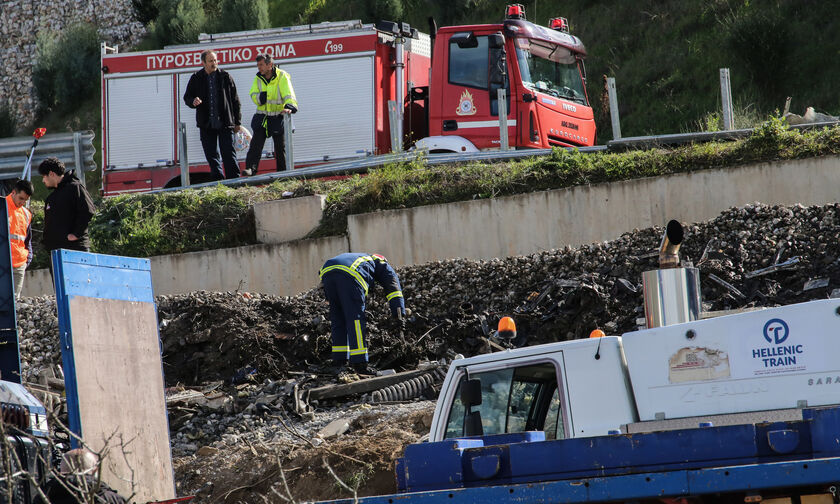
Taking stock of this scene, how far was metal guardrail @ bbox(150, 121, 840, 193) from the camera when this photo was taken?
14602 mm

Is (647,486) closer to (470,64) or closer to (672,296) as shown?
(672,296)

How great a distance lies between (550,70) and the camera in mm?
17391

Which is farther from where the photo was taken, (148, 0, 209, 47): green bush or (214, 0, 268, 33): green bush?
(148, 0, 209, 47): green bush

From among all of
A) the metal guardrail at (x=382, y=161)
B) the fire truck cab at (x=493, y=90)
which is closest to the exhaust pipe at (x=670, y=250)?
the metal guardrail at (x=382, y=161)

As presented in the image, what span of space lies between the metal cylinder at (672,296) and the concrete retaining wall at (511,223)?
7118 mm

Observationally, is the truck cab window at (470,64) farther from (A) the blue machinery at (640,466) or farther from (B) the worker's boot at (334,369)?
(A) the blue machinery at (640,466)

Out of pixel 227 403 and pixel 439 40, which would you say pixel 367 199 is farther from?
pixel 227 403

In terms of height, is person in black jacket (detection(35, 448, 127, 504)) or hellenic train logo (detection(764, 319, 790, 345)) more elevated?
hellenic train logo (detection(764, 319, 790, 345))

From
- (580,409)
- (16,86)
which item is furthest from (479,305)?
(16,86)

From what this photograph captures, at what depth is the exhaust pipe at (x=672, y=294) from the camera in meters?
6.38

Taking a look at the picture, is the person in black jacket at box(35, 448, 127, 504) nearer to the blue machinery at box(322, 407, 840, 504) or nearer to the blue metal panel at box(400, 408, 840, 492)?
the blue machinery at box(322, 407, 840, 504)

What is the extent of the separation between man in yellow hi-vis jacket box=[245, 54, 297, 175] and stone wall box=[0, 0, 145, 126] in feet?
72.4

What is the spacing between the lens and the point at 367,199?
49.6 feet

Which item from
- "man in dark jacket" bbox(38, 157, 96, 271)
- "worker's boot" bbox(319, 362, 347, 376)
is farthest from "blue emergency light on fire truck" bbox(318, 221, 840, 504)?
"man in dark jacket" bbox(38, 157, 96, 271)
